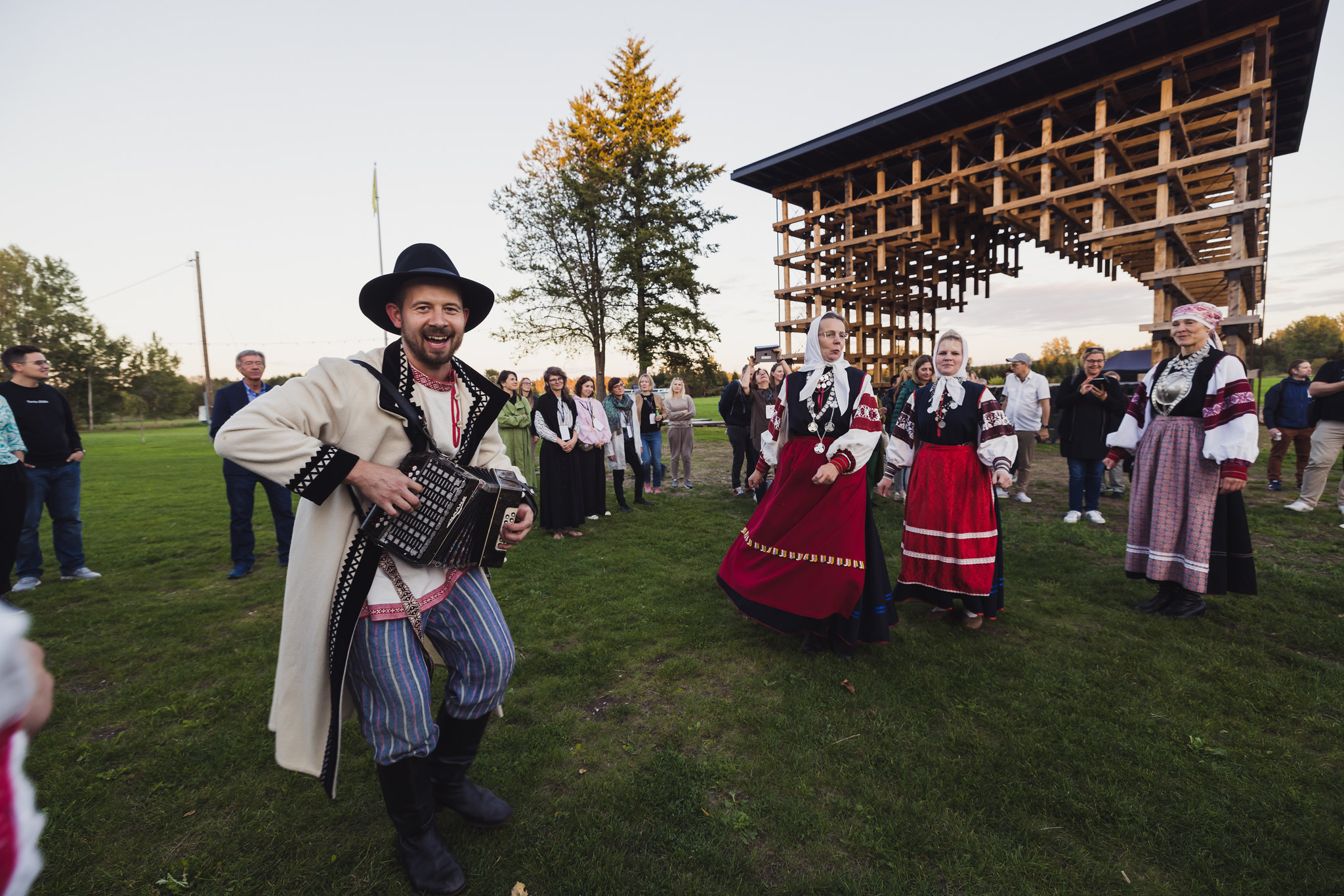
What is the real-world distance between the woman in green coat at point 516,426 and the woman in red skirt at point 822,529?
17.5 feet

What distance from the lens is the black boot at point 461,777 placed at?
232cm

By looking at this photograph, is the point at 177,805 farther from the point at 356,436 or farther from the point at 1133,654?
the point at 1133,654

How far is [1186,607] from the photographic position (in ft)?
14.5

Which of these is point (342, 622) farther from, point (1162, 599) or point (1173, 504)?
point (1162, 599)

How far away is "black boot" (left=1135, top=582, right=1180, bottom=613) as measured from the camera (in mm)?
4543

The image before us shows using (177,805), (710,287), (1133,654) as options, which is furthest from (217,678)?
(710,287)

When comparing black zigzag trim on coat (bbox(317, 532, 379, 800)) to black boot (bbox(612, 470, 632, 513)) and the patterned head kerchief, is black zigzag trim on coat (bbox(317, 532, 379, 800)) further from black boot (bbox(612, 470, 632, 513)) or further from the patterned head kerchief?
black boot (bbox(612, 470, 632, 513))

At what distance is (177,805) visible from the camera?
8.65 ft

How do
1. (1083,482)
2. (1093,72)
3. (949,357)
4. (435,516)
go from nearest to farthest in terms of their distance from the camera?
(435,516) < (949,357) < (1083,482) < (1093,72)

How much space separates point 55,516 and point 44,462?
669mm

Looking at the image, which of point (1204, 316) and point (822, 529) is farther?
point (1204, 316)

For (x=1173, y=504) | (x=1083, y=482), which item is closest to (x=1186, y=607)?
(x=1173, y=504)

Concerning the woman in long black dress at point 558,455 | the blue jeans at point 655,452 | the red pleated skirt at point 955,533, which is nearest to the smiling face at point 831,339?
the red pleated skirt at point 955,533

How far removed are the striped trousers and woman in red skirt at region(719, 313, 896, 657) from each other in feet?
7.14
